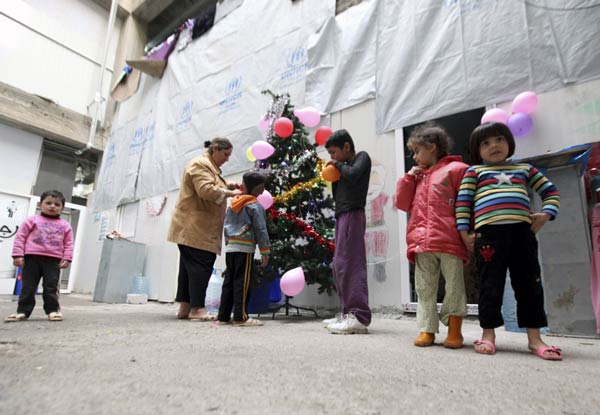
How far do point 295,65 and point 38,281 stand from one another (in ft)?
11.3

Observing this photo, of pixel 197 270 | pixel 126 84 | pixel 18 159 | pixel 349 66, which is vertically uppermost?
pixel 126 84

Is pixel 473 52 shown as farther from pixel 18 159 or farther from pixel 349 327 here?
pixel 18 159

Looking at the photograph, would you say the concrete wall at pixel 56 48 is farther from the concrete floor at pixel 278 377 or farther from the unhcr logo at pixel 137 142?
the concrete floor at pixel 278 377

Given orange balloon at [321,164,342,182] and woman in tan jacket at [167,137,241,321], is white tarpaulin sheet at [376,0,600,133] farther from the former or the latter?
woman in tan jacket at [167,137,241,321]

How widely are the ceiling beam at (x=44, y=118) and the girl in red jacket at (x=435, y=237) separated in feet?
24.2

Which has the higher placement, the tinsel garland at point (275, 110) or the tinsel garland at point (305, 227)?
the tinsel garland at point (275, 110)

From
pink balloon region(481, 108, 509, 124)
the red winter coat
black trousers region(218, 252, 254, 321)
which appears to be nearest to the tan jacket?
black trousers region(218, 252, 254, 321)

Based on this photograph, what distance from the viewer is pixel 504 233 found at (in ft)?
4.97

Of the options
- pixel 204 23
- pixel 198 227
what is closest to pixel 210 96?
pixel 204 23

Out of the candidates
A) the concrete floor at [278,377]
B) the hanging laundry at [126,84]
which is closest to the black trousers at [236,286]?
the concrete floor at [278,377]

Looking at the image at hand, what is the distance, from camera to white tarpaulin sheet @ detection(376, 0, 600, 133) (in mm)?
2580

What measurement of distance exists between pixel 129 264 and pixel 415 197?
4759mm

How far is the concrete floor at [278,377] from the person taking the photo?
0.77m

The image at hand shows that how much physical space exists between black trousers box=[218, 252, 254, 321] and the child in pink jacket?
1105 mm
